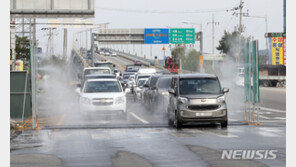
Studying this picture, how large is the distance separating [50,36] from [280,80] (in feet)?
126

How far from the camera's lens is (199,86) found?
19703 mm

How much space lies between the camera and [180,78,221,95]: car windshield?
1949cm

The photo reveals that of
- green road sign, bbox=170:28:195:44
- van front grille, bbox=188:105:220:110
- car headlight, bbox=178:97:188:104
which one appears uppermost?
green road sign, bbox=170:28:195:44

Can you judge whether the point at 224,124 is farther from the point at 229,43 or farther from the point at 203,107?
the point at 229,43

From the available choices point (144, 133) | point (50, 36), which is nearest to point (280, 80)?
point (50, 36)

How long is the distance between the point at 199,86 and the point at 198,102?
110 centimetres

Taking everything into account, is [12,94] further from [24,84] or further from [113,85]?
[113,85]

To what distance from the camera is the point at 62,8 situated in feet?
104

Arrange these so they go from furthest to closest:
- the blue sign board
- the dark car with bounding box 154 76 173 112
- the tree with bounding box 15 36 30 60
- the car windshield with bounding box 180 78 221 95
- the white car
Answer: the blue sign board < the tree with bounding box 15 36 30 60 < the dark car with bounding box 154 76 173 112 < the white car < the car windshield with bounding box 180 78 221 95

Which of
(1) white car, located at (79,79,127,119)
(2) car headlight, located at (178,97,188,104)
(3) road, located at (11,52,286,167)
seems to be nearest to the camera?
(3) road, located at (11,52,286,167)

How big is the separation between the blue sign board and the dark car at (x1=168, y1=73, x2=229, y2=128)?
164ft

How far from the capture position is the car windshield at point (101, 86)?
75.5 ft

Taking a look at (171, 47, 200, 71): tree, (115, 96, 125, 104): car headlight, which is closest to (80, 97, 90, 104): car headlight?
(115, 96, 125, 104): car headlight

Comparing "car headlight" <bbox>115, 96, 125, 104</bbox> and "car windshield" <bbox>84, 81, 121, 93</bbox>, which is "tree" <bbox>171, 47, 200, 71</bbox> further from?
"car headlight" <bbox>115, 96, 125, 104</bbox>
